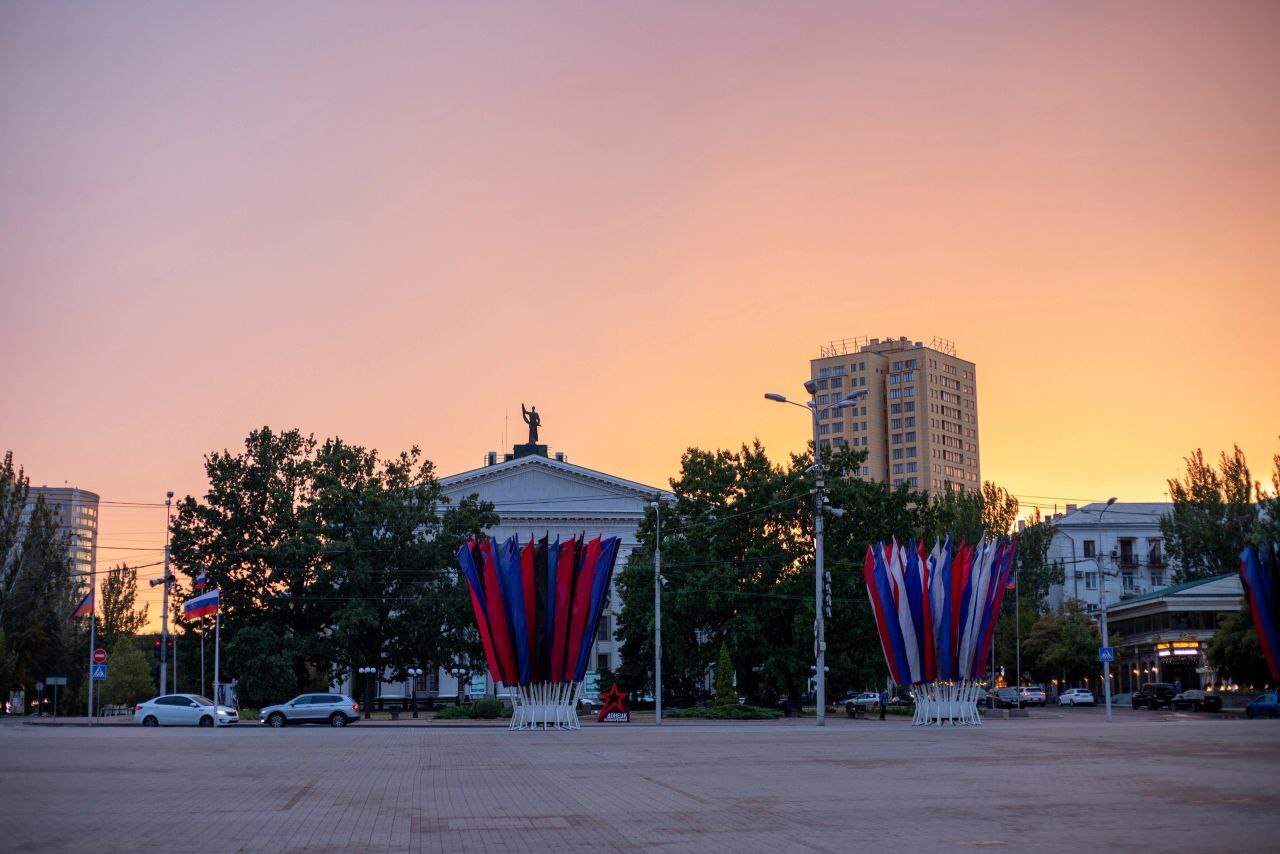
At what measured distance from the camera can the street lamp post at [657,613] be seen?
53.2 m

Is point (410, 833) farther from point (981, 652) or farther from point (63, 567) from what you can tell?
point (63, 567)

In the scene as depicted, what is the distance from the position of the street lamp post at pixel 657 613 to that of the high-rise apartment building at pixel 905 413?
10920cm

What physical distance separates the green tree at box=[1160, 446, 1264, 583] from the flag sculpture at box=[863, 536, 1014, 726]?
159 feet

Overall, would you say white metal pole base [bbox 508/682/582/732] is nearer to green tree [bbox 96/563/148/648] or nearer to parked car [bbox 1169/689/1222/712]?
parked car [bbox 1169/689/1222/712]

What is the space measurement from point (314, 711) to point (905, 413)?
435 ft

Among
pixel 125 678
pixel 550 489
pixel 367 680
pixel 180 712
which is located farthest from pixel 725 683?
pixel 125 678

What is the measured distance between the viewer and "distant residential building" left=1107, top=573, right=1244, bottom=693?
83.4m

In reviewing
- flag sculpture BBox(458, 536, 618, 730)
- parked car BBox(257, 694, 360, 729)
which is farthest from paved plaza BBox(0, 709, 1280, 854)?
parked car BBox(257, 694, 360, 729)

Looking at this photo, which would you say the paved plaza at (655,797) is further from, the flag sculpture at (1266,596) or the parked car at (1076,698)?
the parked car at (1076,698)

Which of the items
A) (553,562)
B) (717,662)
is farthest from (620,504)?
(553,562)

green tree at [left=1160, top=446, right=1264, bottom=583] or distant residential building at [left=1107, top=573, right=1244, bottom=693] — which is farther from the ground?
green tree at [left=1160, top=446, right=1264, bottom=583]

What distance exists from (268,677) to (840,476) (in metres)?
31.4

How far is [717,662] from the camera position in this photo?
62.3 metres

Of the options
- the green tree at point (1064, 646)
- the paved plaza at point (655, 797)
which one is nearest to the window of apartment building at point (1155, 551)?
the green tree at point (1064, 646)
